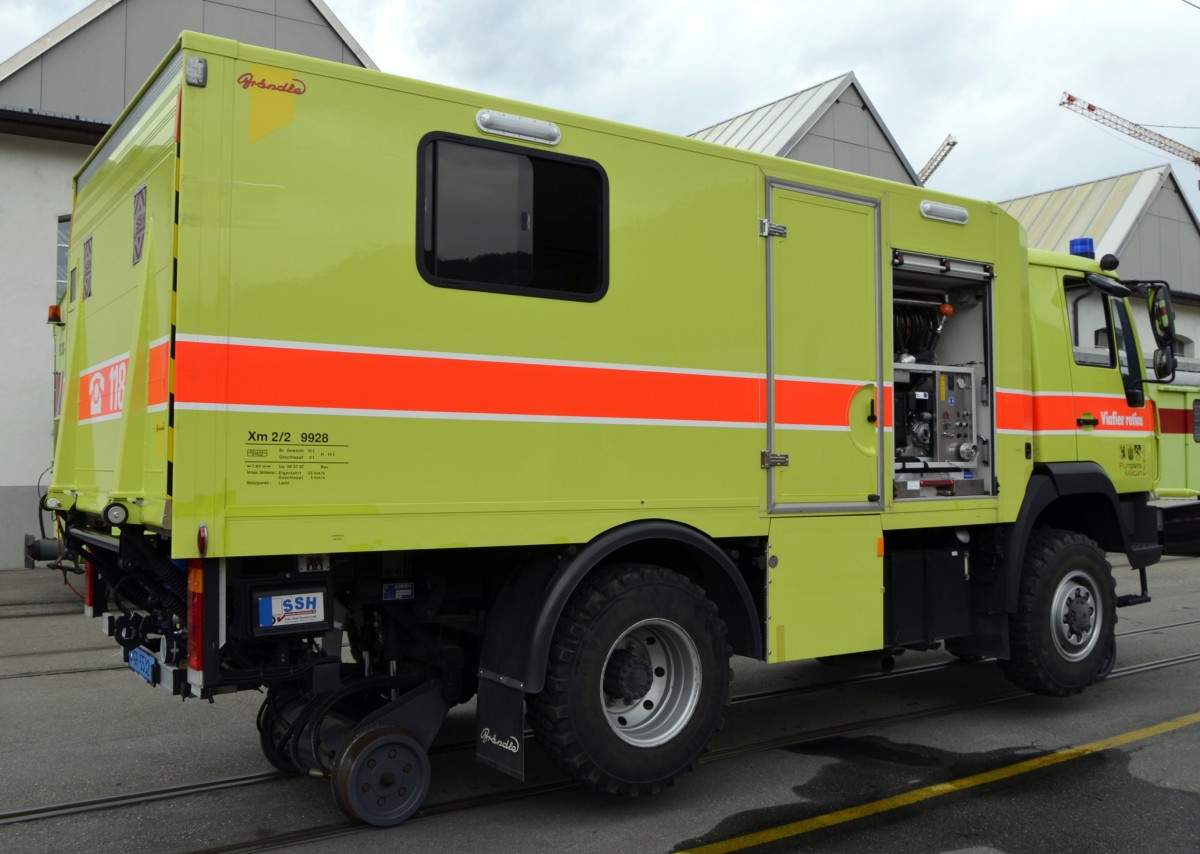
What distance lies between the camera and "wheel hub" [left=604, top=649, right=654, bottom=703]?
15.8 feet

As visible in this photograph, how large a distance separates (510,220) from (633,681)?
7.31 ft

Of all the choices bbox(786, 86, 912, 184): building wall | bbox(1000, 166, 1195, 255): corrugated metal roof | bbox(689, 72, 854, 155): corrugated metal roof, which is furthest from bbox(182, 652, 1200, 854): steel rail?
bbox(1000, 166, 1195, 255): corrugated metal roof

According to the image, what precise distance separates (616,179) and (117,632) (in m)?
3.16

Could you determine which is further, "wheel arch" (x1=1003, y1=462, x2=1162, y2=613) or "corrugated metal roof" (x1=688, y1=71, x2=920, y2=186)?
"corrugated metal roof" (x1=688, y1=71, x2=920, y2=186)

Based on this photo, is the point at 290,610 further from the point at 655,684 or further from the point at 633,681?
the point at 655,684

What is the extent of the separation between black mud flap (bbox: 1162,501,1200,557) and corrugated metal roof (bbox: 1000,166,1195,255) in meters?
18.3

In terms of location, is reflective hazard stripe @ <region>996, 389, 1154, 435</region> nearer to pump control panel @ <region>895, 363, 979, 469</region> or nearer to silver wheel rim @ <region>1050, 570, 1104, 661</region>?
pump control panel @ <region>895, 363, 979, 469</region>

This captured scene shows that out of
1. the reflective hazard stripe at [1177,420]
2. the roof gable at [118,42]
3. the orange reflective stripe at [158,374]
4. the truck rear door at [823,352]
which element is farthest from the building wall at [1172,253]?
the orange reflective stripe at [158,374]

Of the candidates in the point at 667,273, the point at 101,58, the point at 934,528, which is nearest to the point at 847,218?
the point at 667,273

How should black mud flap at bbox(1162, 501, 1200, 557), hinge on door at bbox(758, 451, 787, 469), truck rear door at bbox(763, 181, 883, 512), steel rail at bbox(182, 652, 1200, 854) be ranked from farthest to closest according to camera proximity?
black mud flap at bbox(1162, 501, 1200, 557) → truck rear door at bbox(763, 181, 883, 512) → hinge on door at bbox(758, 451, 787, 469) → steel rail at bbox(182, 652, 1200, 854)

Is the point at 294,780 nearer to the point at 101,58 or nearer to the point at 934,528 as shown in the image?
the point at 934,528

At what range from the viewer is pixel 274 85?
4.11 metres

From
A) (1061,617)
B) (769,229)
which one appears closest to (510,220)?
(769,229)

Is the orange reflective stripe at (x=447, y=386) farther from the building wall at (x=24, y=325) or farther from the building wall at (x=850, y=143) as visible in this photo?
the building wall at (x=850, y=143)
